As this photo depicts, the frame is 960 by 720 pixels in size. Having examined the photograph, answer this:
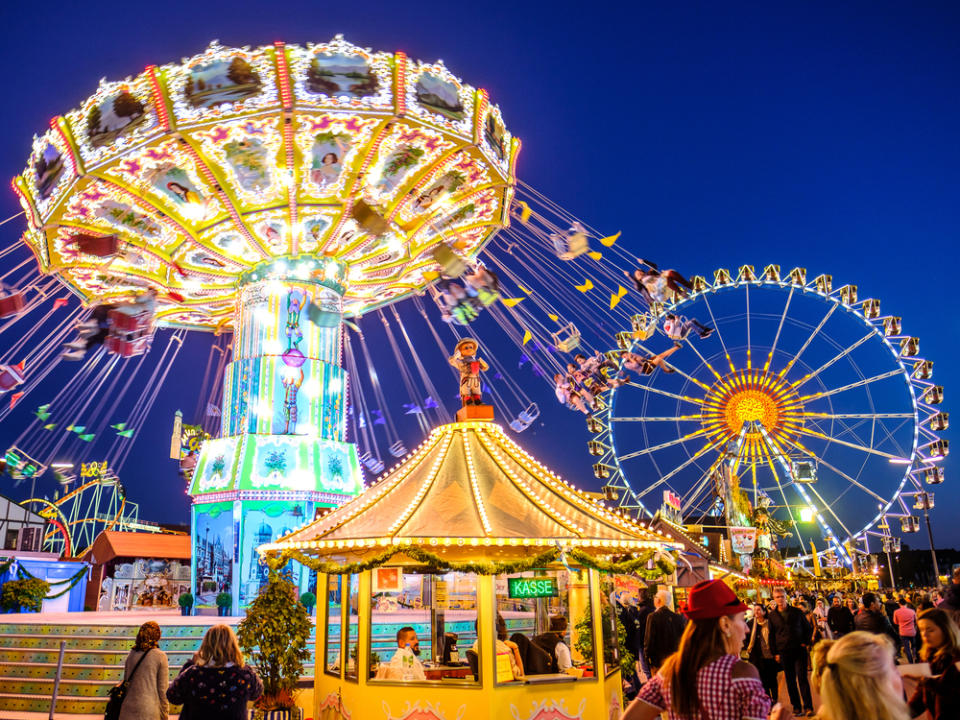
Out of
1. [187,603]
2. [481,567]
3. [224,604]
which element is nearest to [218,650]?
[481,567]

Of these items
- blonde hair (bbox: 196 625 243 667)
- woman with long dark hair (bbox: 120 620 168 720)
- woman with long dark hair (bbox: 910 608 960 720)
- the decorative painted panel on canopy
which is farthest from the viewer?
the decorative painted panel on canopy

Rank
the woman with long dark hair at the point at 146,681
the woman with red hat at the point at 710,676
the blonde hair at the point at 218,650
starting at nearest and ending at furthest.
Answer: the woman with red hat at the point at 710,676
the blonde hair at the point at 218,650
the woman with long dark hair at the point at 146,681

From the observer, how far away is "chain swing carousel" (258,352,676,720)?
7914 millimetres

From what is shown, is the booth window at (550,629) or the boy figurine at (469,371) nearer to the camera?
the booth window at (550,629)

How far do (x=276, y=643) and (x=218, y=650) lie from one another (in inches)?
196

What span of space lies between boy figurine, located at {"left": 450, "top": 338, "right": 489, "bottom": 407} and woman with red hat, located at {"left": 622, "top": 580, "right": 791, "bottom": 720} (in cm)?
708

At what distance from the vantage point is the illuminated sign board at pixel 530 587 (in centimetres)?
851

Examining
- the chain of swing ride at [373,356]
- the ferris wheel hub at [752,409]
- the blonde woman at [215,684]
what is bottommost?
the blonde woman at [215,684]

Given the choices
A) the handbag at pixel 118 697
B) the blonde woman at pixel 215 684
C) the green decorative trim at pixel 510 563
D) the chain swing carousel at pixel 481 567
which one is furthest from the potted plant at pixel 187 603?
the blonde woman at pixel 215 684

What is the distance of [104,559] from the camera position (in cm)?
2419

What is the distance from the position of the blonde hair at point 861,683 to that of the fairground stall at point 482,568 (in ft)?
17.5

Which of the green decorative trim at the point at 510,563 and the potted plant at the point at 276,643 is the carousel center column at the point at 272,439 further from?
the green decorative trim at the point at 510,563

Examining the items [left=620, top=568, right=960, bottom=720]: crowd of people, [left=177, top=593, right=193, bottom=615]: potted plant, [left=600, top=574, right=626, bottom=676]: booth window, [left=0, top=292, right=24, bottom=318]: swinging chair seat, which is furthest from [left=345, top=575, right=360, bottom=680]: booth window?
[left=177, top=593, right=193, bottom=615]: potted plant

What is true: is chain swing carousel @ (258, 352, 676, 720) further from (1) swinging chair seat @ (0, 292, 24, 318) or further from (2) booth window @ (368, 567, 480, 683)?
(1) swinging chair seat @ (0, 292, 24, 318)
